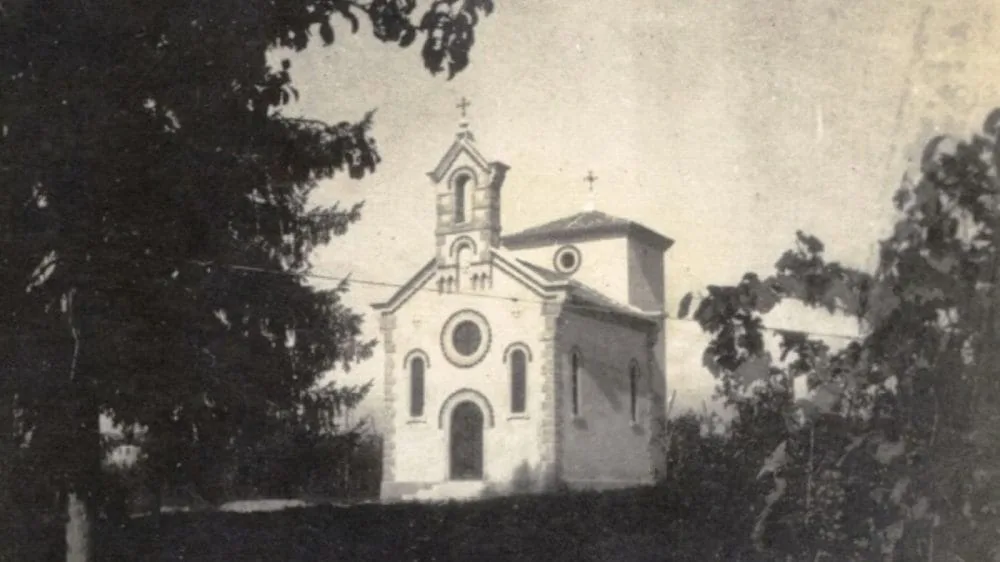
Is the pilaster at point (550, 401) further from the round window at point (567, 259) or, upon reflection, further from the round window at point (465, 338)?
the round window at point (567, 259)

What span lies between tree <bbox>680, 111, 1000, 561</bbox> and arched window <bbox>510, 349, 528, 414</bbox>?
19.7 metres

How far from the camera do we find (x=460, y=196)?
80.0ft

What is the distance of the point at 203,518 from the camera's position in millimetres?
9812

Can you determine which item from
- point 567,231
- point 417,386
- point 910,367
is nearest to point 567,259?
point 567,231

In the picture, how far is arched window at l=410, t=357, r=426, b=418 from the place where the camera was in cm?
2514

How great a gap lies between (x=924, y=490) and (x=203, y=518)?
25.2ft

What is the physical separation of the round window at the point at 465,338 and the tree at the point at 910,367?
20318 millimetres

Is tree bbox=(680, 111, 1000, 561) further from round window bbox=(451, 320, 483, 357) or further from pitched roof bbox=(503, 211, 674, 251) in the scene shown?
round window bbox=(451, 320, 483, 357)

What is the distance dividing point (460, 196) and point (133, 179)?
58.1ft

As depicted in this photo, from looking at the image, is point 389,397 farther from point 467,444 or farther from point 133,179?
point 133,179

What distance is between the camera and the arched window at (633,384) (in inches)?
993

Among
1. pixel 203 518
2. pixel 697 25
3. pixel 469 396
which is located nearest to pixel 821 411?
pixel 697 25

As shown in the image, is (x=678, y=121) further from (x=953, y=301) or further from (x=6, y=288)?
(x=6, y=288)

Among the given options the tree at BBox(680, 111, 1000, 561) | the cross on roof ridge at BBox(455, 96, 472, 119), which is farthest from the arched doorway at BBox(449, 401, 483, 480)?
the tree at BBox(680, 111, 1000, 561)
